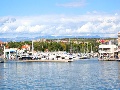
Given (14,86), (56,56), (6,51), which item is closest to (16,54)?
(6,51)

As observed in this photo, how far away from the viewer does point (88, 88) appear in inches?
1992

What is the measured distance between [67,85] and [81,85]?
177cm

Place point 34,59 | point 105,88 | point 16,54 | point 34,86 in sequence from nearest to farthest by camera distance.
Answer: point 105,88
point 34,86
point 34,59
point 16,54

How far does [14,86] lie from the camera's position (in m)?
53.8

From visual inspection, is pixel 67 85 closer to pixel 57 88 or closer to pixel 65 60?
pixel 57 88

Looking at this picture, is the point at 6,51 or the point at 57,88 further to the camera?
the point at 6,51

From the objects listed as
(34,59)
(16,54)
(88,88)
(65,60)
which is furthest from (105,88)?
(16,54)

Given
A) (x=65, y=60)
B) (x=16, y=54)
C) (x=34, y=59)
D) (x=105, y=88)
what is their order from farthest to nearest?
(x=16, y=54), (x=34, y=59), (x=65, y=60), (x=105, y=88)

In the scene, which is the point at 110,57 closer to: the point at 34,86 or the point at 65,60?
the point at 65,60

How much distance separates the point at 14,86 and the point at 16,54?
132 meters

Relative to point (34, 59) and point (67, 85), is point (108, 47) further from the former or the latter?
point (67, 85)

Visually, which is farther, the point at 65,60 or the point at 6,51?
the point at 6,51

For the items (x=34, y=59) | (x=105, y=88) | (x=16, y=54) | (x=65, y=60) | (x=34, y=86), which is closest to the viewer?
(x=105, y=88)

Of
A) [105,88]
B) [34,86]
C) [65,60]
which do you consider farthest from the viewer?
[65,60]
